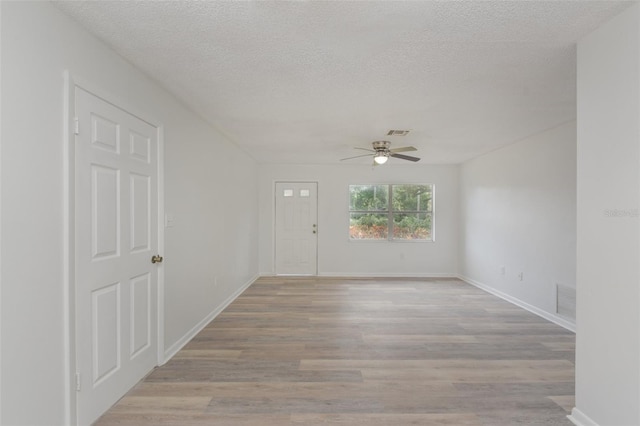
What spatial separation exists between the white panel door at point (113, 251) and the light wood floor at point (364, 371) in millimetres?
239

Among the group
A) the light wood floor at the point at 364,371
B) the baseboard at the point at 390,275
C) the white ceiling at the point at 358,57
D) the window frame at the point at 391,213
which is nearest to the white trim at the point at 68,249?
the light wood floor at the point at 364,371

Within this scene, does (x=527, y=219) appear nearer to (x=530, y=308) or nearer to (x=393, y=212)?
(x=530, y=308)

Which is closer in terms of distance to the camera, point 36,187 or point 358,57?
point 36,187

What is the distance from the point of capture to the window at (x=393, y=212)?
6566 millimetres

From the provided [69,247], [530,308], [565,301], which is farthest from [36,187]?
[530,308]

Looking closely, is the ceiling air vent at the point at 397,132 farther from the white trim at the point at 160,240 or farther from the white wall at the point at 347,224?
the white trim at the point at 160,240

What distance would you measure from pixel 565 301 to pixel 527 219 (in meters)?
1.18

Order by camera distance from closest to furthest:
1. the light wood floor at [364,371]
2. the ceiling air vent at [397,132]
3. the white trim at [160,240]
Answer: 1. the light wood floor at [364,371]
2. the white trim at [160,240]
3. the ceiling air vent at [397,132]

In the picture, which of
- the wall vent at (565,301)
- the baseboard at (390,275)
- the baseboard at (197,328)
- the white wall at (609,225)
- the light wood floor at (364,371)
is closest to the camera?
the white wall at (609,225)

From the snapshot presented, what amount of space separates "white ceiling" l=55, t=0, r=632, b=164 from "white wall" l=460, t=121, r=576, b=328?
58 centimetres

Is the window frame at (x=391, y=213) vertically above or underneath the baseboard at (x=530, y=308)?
above

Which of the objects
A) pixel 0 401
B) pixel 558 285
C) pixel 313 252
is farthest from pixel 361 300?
pixel 0 401

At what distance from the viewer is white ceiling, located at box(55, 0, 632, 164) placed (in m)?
1.65

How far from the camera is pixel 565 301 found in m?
3.65
